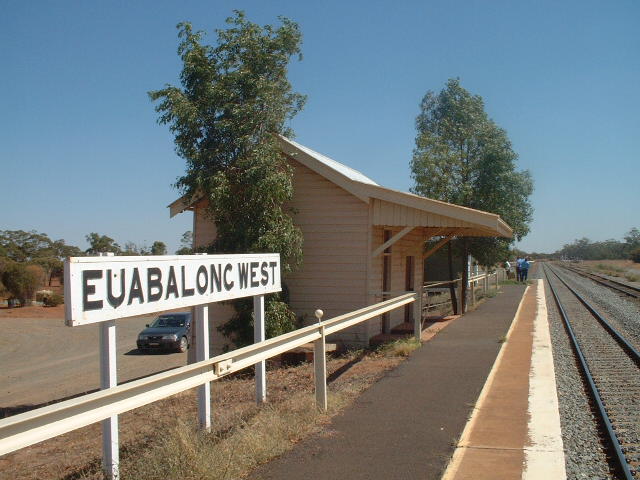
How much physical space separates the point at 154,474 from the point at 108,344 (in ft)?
3.43

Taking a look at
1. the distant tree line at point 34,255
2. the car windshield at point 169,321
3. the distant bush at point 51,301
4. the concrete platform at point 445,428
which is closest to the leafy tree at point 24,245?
the distant tree line at point 34,255

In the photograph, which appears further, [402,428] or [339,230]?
[339,230]

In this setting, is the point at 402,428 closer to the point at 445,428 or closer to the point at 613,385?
the point at 445,428

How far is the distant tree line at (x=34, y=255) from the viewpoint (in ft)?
130

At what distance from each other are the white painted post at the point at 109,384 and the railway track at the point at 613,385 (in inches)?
159

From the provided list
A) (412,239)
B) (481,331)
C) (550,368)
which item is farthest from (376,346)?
(412,239)

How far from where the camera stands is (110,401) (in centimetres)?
388

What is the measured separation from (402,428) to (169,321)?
58.0 feet

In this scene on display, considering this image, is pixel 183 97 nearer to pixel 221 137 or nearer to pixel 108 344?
pixel 221 137

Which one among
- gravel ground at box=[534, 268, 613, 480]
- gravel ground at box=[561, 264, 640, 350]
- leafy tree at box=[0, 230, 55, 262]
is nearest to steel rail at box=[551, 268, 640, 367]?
gravel ground at box=[561, 264, 640, 350]

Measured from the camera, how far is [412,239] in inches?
654

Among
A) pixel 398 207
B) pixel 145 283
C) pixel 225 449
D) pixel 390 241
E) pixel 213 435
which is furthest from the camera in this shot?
pixel 398 207

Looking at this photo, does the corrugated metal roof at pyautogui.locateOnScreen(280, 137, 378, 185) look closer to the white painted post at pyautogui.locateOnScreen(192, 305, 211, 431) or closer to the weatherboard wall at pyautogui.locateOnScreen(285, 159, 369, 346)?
the weatherboard wall at pyautogui.locateOnScreen(285, 159, 369, 346)

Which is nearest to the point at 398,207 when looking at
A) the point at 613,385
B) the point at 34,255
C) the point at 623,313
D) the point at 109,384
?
the point at 613,385
